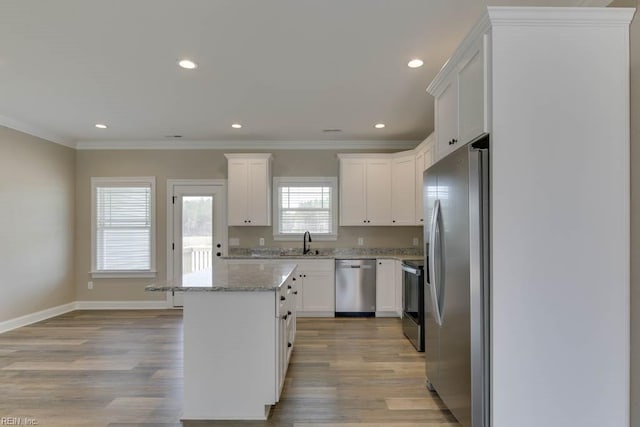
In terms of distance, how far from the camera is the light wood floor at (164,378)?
2.36 meters

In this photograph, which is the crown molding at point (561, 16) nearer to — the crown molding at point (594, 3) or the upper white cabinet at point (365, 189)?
the crown molding at point (594, 3)

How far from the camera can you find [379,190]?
5.20 meters

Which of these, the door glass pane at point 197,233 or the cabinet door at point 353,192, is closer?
the cabinet door at point 353,192

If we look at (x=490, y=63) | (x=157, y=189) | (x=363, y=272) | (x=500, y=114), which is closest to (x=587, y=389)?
(x=500, y=114)

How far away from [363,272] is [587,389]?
3.29 metres

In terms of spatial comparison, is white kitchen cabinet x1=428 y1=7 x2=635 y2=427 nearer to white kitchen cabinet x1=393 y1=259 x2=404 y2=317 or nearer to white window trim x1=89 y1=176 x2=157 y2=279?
white kitchen cabinet x1=393 y1=259 x2=404 y2=317

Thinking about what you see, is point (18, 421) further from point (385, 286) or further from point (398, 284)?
point (398, 284)

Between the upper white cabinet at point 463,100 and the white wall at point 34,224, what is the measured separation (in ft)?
17.5

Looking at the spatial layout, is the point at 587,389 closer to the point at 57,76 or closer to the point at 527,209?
the point at 527,209

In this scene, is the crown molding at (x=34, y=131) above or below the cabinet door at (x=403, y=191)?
above

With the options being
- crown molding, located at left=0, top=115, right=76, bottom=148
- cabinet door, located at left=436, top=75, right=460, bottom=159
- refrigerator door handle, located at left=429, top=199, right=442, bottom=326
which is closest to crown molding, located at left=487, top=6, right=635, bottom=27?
cabinet door, located at left=436, top=75, right=460, bottom=159

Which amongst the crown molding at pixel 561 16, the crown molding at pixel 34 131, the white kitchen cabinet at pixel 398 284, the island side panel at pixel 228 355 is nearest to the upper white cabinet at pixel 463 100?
the crown molding at pixel 561 16

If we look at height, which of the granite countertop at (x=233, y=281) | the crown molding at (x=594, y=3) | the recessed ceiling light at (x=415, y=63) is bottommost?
the granite countertop at (x=233, y=281)

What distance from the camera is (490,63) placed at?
1.73 m
